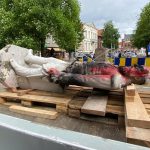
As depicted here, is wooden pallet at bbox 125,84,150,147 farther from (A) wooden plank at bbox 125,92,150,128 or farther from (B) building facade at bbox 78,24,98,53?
(B) building facade at bbox 78,24,98,53

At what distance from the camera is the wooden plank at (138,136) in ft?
6.79

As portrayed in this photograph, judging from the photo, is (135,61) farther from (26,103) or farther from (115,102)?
(26,103)

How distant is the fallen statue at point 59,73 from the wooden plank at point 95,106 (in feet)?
0.81

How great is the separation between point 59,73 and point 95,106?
3.04ft

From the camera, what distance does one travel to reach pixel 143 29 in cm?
2925

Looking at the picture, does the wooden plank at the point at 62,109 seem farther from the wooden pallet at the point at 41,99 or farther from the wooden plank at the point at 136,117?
the wooden plank at the point at 136,117

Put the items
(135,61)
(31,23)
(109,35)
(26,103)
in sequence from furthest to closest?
(109,35) → (31,23) → (135,61) → (26,103)

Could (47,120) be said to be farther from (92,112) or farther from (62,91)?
(62,91)

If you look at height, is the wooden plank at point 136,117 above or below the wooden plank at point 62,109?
above

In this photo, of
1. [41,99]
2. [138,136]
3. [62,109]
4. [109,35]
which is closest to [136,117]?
[138,136]

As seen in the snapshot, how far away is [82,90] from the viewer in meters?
4.59

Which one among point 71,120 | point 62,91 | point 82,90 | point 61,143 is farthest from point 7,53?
point 61,143

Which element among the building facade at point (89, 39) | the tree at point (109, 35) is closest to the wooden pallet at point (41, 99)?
the tree at point (109, 35)

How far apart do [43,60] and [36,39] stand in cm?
1292
